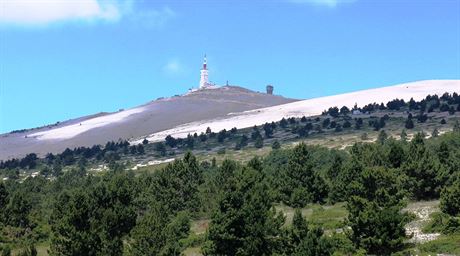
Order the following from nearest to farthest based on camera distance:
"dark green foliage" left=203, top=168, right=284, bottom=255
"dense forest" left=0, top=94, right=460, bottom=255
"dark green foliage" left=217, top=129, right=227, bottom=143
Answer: "dense forest" left=0, top=94, right=460, bottom=255 → "dark green foliage" left=203, top=168, right=284, bottom=255 → "dark green foliage" left=217, top=129, right=227, bottom=143

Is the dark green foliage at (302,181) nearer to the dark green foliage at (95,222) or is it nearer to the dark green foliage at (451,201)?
the dark green foliage at (95,222)

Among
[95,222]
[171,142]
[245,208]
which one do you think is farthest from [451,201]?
[171,142]

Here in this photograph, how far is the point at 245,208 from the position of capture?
39281 mm

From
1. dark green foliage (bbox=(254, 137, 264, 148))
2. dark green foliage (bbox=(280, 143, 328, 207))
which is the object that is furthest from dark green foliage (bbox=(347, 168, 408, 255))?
dark green foliage (bbox=(254, 137, 264, 148))

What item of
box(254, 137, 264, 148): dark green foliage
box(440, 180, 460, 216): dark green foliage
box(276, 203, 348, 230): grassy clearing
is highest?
box(254, 137, 264, 148): dark green foliage

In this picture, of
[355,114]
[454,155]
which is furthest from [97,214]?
[355,114]

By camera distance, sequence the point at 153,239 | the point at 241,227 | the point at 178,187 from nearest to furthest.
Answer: the point at 153,239 → the point at 241,227 → the point at 178,187

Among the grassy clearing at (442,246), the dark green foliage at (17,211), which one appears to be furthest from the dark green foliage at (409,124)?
the grassy clearing at (442,246)

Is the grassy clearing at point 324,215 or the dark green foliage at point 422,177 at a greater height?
the dark green foliage at point 422,177

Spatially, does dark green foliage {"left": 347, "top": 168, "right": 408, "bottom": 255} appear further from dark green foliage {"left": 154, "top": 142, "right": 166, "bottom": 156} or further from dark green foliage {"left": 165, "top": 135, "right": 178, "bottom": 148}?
dark green foliage {"left": 165, "top": 135, "right": 178, "bottom": 148}

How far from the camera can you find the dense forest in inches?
1489

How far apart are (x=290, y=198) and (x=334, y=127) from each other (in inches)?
3306

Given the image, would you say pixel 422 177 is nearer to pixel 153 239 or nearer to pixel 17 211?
pixel 153 239

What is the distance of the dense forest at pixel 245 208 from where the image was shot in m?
37.8
